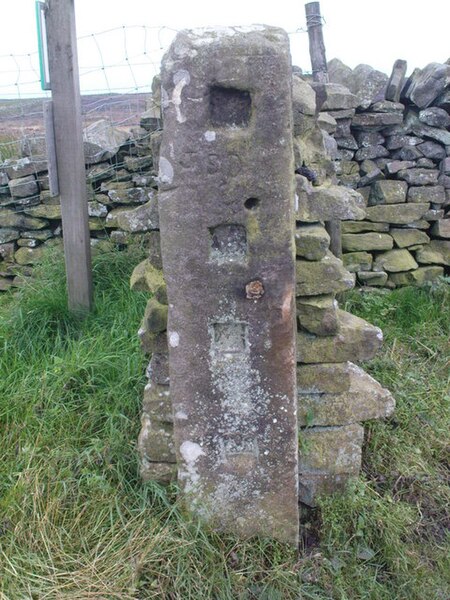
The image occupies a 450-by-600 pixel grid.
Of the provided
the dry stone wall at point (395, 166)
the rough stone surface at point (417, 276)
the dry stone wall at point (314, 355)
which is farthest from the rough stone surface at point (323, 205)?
the rough stone surface at point (417, 276)

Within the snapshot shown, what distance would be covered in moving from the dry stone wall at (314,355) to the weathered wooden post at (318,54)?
1.84m

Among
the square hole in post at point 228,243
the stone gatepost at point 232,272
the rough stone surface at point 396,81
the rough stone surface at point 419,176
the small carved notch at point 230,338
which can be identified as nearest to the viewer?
A: the stone gatepost at point 232,272

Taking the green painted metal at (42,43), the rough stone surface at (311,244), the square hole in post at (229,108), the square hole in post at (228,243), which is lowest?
the rough stone surface at (311,244)

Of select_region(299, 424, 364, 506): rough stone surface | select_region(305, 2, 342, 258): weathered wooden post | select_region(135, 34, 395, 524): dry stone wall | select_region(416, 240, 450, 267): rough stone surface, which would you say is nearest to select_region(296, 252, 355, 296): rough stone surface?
select_region(135, 34, 395, 524): dry stone wall

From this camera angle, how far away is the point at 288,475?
2.51m

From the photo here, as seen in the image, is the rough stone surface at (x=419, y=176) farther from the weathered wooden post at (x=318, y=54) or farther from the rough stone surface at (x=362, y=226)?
the weathered wooden post at (x=318, y=54)

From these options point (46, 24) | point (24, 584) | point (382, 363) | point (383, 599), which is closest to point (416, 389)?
point (382, 363)

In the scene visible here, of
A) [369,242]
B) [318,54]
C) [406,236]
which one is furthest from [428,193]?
[318,54]

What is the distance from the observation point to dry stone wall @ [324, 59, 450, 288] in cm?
488

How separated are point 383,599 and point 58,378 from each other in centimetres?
199

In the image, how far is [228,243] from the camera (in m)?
2.24

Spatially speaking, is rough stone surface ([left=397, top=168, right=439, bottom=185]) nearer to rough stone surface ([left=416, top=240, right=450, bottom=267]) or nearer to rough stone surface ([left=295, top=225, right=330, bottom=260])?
rough stone surface ([left=416, top=240, right=450, bottom=267])

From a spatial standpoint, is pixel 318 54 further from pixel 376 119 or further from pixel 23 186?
pixel 23 186

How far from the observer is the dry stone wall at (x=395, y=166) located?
4.88 meters
